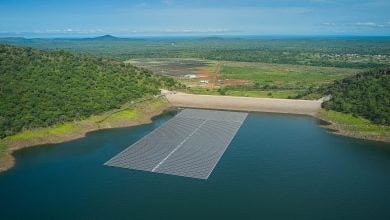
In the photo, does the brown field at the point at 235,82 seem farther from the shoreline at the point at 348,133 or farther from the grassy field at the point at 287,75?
the shoreline at the point at 348,133

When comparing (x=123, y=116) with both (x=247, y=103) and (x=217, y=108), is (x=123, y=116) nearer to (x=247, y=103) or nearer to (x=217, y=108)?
(x=217, y=108)

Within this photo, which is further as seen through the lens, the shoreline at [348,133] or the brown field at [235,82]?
the brown field at [235,82]

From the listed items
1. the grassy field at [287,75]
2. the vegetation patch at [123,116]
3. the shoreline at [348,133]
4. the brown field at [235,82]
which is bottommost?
the shoreline at [348,133]

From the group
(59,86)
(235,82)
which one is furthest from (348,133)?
(235,82)

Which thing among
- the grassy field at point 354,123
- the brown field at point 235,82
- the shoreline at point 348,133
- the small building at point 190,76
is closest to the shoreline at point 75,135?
the shoreline at point 348,133

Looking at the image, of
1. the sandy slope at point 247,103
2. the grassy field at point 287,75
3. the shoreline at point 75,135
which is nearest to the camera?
the shoreline at point 75,135

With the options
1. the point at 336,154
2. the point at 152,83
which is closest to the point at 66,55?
the point at 152,83

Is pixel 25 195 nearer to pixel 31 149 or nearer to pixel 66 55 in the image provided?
pixel 31 149
